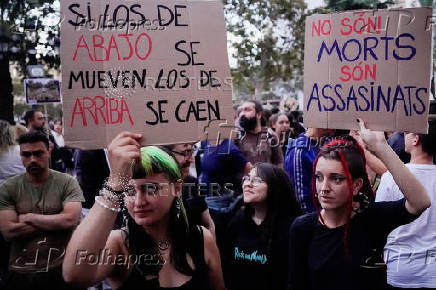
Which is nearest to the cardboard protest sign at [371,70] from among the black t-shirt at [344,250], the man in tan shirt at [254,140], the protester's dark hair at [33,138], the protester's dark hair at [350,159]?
the protester's dark hair at [350,159]

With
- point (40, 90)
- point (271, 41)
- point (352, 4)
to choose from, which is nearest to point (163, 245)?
point (40, 90)

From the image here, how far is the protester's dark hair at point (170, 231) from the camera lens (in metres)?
2.30

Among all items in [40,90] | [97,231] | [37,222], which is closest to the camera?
[97,231]

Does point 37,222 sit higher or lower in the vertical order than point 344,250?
lower

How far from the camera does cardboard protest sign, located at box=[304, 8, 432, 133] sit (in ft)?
8.58

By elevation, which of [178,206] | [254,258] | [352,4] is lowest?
[254,258]

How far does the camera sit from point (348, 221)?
2.56 meters

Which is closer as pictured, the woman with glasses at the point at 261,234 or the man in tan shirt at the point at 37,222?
the woman with glasses at the point at 261,234

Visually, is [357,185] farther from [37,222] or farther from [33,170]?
[33,170]

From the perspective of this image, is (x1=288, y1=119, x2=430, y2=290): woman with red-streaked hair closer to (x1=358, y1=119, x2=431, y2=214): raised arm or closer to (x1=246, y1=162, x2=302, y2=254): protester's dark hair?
(x1=358, y1=119, x2=431, y2=214): raised arm

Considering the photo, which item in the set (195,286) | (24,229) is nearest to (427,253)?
(195,286)

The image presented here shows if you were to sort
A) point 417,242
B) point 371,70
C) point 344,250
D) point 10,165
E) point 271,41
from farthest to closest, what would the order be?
point 271,41 < point 10,165 < point 417,242 < point 371,70 < point 344,250

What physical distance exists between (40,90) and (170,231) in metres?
9.18

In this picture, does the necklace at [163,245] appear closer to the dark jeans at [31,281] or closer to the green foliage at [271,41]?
the dark jeans at [31,281]
